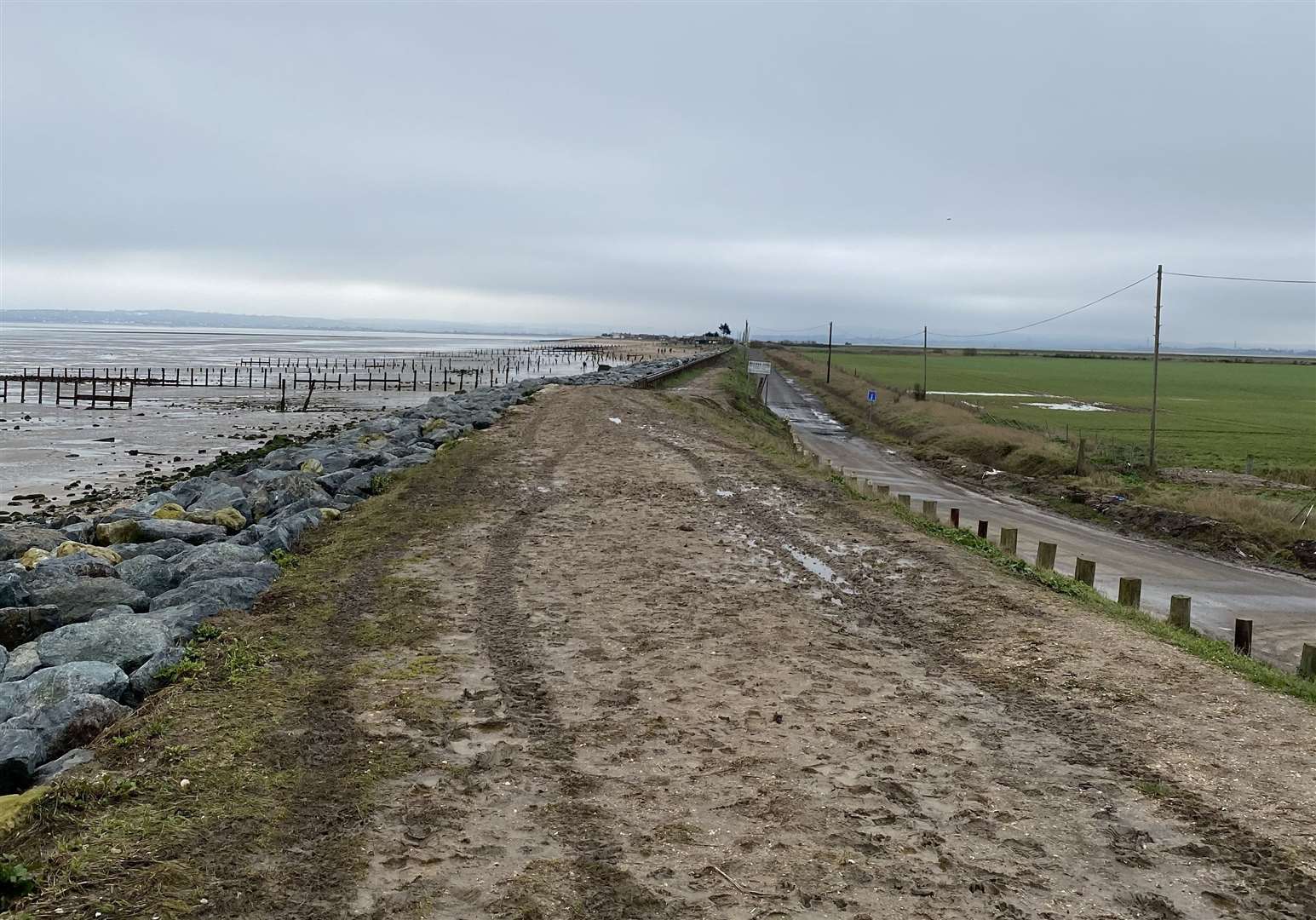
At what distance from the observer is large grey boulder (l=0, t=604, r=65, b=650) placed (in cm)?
834

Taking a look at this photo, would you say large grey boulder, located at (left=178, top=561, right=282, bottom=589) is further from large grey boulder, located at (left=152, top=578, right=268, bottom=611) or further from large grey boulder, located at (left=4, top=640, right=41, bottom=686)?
large grey boulder, located at (left=4, top=640, right=41, bottom=686)

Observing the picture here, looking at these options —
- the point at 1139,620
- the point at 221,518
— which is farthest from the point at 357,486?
the point at 1139,620

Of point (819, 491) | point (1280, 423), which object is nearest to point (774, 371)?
point (1280, 423)

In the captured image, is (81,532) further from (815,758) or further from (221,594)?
(815,758)

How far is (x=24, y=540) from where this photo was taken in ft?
40.8

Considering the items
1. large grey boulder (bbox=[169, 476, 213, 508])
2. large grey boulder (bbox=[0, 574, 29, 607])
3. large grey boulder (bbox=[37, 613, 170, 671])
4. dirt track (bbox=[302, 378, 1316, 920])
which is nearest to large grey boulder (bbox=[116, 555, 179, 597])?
large grey boulder (bbox=[0, 574, 29, 607])

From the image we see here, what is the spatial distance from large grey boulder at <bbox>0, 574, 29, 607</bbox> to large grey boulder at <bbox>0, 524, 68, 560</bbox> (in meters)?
3.84

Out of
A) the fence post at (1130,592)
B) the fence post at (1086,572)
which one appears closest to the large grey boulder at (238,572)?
the fence post at (1130,592)

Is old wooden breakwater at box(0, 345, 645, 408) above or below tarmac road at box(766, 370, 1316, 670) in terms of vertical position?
above

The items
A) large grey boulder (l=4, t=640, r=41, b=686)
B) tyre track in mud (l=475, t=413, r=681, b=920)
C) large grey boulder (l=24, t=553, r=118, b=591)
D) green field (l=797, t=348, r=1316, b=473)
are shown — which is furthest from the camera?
green field (l=797, t=348, r=1316, b=473)

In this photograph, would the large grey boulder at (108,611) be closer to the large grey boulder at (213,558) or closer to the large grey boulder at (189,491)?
the large grey boulder at (213,558)

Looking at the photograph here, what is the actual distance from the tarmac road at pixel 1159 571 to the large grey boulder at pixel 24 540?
618 inches

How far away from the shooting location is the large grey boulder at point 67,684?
6.11 m

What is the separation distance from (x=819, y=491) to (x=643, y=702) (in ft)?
33.9
